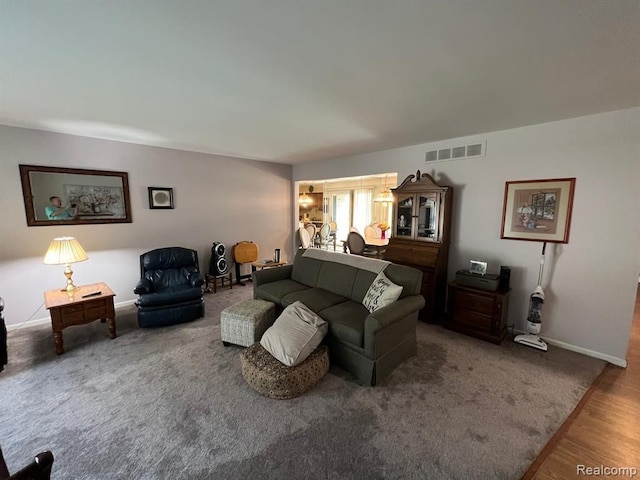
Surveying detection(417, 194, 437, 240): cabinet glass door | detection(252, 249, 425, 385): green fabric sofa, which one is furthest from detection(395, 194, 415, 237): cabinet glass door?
detection(252, 249, 425, 385): green fabric sofa

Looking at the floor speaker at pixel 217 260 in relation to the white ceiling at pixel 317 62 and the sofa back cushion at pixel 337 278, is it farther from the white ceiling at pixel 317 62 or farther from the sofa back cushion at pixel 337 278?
the white ceiling at pixel 317 62

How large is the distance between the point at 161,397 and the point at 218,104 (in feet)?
8.36

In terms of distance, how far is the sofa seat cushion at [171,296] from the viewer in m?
3.40

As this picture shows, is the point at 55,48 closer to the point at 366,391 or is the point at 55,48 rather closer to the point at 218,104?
the point at 218,104

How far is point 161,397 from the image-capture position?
7.34 feet

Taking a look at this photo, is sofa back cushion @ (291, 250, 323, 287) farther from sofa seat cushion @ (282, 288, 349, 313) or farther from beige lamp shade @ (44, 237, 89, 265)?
beige lamp shade @ (44, 237, 89, 265)

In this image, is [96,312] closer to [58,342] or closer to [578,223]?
[58,342]

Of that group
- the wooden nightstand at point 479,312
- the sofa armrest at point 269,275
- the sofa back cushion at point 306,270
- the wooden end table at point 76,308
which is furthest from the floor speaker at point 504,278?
the wooden end table at point 76,308

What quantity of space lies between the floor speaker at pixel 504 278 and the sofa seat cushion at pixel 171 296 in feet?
12.5

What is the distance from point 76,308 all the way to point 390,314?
10.7 feet

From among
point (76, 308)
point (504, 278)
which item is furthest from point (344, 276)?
point (76, 308)

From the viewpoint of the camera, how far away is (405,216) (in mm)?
4039

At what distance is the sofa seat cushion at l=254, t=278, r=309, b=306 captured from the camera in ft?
11.0

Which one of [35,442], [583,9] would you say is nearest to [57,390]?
[35,442]
